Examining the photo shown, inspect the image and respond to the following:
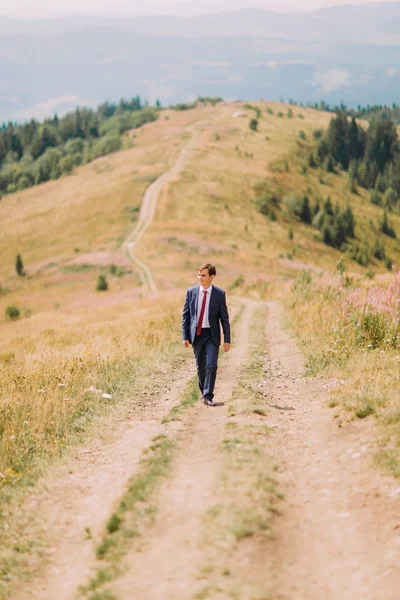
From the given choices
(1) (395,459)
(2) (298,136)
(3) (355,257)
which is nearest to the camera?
(1) (395,459)

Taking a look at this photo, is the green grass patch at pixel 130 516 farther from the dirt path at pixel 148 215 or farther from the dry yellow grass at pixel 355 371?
the dirt path at pixel 148 215

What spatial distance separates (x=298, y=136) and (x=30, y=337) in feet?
431

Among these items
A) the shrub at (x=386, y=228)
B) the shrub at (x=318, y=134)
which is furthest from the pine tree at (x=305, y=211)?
the shrub at (x=318, y=134)

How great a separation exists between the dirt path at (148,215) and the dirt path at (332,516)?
115 feet

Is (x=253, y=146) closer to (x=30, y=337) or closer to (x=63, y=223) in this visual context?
(x=63, y=223)

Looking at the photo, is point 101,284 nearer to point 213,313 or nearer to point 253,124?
point 213,313

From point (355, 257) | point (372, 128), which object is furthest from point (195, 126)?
point (355, 257)

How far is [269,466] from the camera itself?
6.71m

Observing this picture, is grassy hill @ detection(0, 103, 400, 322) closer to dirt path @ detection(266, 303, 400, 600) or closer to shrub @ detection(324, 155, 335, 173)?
shrub @ detection(324, 155, 335, 173)

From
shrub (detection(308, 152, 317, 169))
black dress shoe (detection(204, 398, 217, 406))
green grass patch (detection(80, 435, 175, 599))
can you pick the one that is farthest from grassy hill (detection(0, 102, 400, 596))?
shrub (detection(308, 152, 317, 169))

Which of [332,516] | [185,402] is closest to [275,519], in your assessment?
[332,516]

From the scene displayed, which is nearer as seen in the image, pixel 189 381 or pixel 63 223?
pixel 189 381

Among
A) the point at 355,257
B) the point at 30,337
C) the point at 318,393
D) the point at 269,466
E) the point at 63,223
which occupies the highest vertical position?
the point at 269,466

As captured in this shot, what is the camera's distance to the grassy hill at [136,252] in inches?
405
